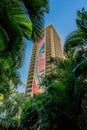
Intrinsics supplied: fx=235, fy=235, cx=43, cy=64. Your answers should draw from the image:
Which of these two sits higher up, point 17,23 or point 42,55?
point 42,55

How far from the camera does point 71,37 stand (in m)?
Result: 9.97

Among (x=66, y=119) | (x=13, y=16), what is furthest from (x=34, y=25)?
(x=66, y=119)

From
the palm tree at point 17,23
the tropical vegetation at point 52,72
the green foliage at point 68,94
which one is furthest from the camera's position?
the green foliage at point 68,94

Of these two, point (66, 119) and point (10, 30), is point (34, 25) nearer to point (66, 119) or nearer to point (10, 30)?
point (10, 30)

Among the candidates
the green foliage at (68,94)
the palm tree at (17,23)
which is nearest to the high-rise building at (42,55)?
the green foliage at (68,94)

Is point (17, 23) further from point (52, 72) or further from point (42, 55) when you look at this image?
point (42, 55)

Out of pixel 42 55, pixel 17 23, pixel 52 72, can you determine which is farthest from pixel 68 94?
pixel 42 55

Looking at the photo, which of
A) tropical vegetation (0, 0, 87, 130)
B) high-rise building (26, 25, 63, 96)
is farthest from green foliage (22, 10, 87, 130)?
high-rise building (26, 25, 63, 96)

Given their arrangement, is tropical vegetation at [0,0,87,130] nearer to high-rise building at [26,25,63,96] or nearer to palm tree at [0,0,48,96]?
palm tree at [0,0,48,96]

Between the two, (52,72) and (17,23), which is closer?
(17,23)

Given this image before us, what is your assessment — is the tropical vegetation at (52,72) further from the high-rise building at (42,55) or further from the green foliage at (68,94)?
the high-rise building at (42,55)

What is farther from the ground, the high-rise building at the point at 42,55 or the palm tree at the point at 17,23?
the high-rise building at the point at 42,55

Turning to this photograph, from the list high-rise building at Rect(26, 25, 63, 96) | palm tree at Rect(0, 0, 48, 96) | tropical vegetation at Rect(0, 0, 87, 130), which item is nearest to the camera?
palm tree at Rect(0, 0, 48, 96)

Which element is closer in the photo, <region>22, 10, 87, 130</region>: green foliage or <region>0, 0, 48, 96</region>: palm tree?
<region>0, 0, 48, 96</region>: palm tree
